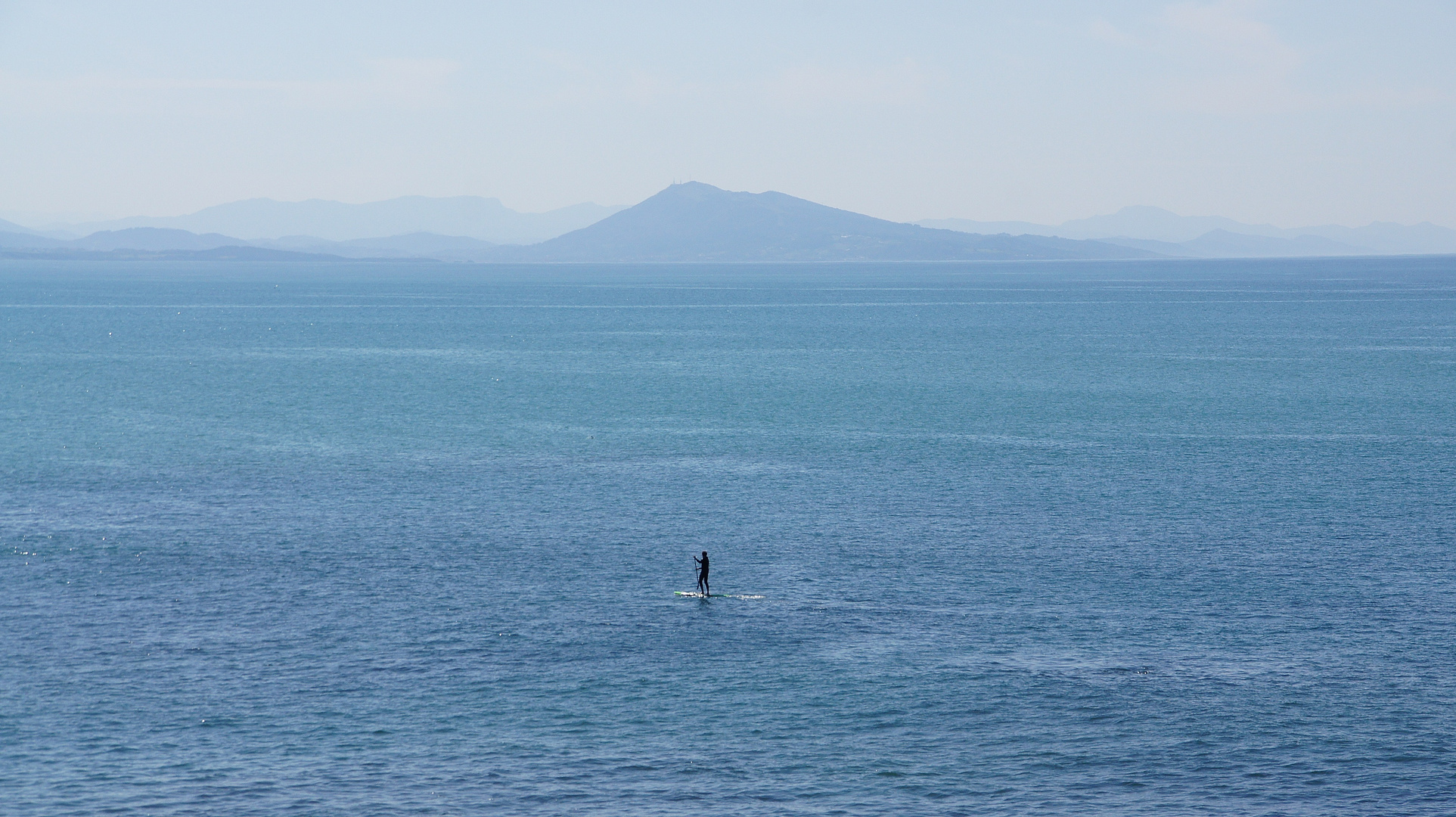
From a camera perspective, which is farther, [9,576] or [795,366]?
[795,366]

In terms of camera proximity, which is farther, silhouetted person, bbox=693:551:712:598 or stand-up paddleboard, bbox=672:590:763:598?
stand-up paddleboard, bbox=672:590:763:598

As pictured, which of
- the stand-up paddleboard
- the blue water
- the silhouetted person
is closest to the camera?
the blue water

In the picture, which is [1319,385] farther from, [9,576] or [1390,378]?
[9,576]

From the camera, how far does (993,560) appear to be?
2635 inches

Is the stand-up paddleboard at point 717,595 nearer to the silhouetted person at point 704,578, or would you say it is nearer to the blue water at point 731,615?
the silhouetted person at point 704,578

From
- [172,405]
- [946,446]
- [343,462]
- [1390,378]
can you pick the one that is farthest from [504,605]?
[1390,378]

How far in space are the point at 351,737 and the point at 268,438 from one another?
212ft

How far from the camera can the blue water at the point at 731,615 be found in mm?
42688

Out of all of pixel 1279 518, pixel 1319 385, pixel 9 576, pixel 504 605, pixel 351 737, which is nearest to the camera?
pixel 351 737

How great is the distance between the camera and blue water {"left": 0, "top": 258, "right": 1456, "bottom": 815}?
42688 mm

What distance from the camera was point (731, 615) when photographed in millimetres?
58094

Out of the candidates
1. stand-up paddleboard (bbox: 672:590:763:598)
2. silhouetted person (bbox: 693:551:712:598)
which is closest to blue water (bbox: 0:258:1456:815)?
stand-up paddleboard (bbox: 672:590:763:598)

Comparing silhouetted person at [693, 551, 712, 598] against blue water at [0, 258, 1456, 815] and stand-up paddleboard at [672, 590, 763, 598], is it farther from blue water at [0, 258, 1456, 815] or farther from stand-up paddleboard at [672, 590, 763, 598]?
blue water at [0, 258, 1456, 815]

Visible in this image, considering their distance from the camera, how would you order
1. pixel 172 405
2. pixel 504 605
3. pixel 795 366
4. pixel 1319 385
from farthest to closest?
pixel 795 366 < pixel 1319 385 < pixel 172 405 < pixel 504 605
